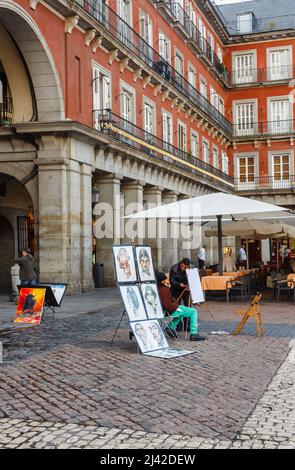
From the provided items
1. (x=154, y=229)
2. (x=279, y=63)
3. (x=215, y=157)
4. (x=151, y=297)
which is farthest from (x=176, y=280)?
(x=279, y=63)

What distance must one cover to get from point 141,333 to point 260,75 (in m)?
39.7

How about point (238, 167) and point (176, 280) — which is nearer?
point (176, 280)

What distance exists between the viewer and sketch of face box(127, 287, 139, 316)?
9.35 metres

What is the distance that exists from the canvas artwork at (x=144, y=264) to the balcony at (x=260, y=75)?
3786cm

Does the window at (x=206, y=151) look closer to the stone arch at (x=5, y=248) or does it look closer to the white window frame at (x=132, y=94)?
the white window frame at (x=132, y=94)

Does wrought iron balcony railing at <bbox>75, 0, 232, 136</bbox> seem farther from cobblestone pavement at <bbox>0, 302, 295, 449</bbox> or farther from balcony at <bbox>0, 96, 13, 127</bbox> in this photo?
cobblestone pavement at <bbox>0, 302, 295, 449</bbox>

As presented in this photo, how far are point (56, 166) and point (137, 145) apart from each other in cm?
687

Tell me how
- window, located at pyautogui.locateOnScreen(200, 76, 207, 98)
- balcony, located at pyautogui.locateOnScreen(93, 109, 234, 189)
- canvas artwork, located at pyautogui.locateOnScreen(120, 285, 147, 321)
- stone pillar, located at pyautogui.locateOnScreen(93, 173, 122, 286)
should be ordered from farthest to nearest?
1. window, located at pyautogui.locateOnScreen(200, 76, 207, 98)
2. stone pillar, located at pyautogui.locateOnScreen(93, 173, 122, 286)
3. balcony, located at pyautogui.locateOnScreen(93, 109, 234, 189)
4. canvas artwork, located at pyautogui.locateOnScreen(120, 285, 147, 321)

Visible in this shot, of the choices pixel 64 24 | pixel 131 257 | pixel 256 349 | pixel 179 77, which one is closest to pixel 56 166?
pixel 64 24

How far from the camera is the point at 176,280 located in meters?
11.7

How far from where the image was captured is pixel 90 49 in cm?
2123

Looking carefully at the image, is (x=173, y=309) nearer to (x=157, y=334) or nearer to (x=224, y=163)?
(x=157, y=334)

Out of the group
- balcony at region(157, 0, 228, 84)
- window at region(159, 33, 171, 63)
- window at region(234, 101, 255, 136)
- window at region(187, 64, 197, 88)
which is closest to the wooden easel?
window at region(159, 33, 171, 63)

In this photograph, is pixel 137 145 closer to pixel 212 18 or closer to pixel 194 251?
pixel 194 251
